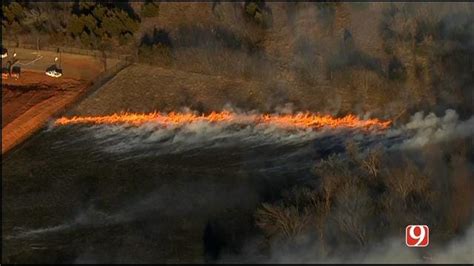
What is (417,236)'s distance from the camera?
598 inches

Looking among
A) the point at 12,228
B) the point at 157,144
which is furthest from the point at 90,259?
the point at 157,144

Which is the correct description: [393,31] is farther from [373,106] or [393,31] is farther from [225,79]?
[225,79]

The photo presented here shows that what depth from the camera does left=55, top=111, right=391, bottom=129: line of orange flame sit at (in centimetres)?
2145

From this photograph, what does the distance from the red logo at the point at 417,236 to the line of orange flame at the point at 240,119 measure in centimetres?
644

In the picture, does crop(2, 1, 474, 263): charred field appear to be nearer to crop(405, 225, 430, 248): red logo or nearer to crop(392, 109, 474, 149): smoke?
crop(392, 109, 474, 149): smoke

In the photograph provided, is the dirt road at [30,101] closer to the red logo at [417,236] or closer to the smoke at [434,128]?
the smoke at [434,128]

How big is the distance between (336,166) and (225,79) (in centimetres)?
591

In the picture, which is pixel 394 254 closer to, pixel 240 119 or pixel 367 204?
pixel 367 204

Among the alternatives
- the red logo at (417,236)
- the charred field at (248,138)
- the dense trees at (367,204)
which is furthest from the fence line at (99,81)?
the red logo at (417,236)

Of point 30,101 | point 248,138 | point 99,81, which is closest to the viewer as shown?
point 248,138

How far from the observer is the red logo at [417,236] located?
15.0m

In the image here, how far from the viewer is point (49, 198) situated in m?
18.3

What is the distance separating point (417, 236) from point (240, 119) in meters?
7.64

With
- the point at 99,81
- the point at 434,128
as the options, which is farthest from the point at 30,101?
the point at 434,128
